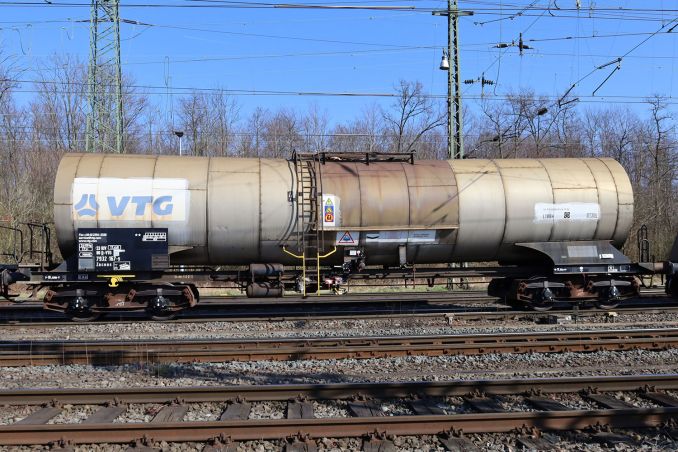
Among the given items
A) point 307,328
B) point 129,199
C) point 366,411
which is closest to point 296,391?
point 366,411

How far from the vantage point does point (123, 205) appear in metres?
12.7

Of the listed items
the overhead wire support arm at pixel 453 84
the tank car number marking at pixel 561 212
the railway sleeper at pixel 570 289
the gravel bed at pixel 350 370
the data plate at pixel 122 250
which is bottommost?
the gravel bed at pixel 350 370

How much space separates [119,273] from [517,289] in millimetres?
9676

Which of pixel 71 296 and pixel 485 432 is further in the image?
pixel 71 296

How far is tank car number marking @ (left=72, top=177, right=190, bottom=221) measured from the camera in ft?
41.2

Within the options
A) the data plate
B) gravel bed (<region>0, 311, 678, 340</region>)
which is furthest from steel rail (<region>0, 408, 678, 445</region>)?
the data plate

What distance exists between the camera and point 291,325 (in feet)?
42.3

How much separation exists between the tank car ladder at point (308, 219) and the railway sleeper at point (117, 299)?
2.86 meters

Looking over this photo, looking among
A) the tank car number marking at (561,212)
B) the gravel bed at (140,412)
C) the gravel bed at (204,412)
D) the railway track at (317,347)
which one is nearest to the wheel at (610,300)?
the tank car number marking at (561,212)

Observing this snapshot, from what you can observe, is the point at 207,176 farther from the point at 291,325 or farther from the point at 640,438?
the point at 640,438

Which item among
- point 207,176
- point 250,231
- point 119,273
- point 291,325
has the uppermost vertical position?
point 207,176

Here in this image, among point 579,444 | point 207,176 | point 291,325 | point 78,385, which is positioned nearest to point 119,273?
point 207,176

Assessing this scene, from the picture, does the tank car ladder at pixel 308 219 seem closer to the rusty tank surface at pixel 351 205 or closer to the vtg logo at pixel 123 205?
the rusty tank surface at pixel 351 205

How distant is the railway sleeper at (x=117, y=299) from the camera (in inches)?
499
